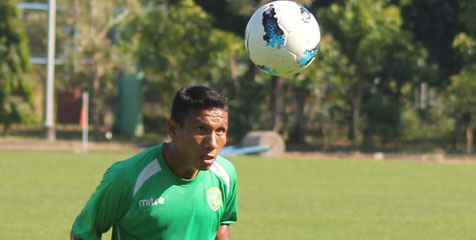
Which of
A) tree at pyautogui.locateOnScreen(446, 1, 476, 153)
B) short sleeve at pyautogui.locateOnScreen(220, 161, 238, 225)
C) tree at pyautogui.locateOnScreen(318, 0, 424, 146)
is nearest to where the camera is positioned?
short sleeve at pyautogui.locateOnScreen(220, 161, 238, 225)

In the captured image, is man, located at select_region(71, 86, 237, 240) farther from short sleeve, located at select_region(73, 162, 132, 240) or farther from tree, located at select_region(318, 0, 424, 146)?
tree, located at select_region(318, 0, 424, 146)

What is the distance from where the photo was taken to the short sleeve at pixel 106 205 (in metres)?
4.53

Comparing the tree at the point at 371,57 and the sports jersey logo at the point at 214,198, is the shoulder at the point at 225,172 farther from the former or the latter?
the tree at the point at 371,57

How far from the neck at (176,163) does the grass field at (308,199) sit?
6069 mm

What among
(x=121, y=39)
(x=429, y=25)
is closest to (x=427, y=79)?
(x=429, y=25)

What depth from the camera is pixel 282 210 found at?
1344cm

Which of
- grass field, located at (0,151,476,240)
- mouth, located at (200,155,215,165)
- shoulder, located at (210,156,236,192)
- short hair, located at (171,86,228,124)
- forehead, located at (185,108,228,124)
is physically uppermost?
short hair, located at (171,86,228,124)

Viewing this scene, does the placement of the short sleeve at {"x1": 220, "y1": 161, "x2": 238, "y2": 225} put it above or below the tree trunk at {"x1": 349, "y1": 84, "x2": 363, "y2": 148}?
above

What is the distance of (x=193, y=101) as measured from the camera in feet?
14.7

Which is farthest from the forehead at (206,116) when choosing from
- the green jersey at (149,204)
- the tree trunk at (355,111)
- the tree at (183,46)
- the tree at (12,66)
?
the tree at (12,66)

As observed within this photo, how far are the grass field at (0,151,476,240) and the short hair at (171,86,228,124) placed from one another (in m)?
6.37

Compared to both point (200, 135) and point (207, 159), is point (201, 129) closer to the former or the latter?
point (200, 135)

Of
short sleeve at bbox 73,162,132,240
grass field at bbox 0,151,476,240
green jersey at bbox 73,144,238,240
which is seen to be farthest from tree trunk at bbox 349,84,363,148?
short sleeve at bbox 73,162,132,240

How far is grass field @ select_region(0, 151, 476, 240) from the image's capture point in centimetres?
1130
